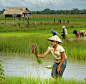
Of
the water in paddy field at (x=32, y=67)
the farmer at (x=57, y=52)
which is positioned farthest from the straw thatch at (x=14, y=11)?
the farmer at (x=57, y=52)

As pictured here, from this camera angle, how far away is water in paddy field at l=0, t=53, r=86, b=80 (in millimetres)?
9789

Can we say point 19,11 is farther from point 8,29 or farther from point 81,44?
point 81,44

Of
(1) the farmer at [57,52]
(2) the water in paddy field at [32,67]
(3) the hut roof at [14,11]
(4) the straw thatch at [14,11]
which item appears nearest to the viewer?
(1) the farmer at [57,52]

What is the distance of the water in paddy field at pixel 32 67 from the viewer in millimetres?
9789

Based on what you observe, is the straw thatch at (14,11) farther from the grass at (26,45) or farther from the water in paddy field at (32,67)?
the water in paddy field at (32,67)

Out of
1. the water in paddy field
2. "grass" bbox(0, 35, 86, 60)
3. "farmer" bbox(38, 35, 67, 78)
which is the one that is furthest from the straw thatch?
"farmer" bbox(38, 35, 67, 78)

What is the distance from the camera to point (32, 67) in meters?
11.3

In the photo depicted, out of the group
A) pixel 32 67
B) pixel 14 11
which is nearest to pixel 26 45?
pixel 32 67

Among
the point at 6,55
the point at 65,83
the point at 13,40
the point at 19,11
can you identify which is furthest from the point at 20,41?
the point at 19,11

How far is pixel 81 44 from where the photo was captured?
15594 mm

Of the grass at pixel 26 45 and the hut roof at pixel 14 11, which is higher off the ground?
the hut roof at pixel 14 11

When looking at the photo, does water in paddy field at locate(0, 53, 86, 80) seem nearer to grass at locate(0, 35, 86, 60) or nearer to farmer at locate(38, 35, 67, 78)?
grass at locate(0, 35, 86, 60)

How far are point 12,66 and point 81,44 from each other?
558 cm

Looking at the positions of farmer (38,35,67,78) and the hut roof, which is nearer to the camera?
farmer (38,35,67,78)
